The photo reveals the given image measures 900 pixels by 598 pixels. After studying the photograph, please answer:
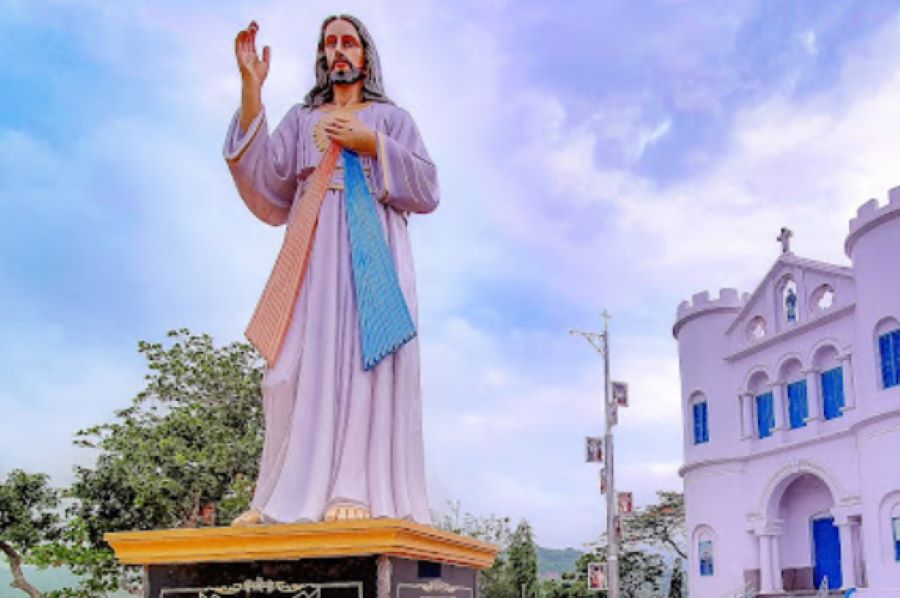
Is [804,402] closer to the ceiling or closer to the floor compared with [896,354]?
closer to the floor

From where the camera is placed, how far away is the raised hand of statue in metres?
4.57

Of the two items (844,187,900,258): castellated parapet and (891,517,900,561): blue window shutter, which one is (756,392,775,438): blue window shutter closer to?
(844,187,900,258): castellated parapet

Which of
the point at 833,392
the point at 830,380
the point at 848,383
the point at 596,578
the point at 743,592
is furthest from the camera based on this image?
the point at 743,592

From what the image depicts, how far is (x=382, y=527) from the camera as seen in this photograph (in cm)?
351

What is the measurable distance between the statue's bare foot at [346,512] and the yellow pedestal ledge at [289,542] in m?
0.20

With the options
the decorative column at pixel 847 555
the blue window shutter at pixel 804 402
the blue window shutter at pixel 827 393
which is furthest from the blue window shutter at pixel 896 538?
the blue window shutter at pixel 804 402

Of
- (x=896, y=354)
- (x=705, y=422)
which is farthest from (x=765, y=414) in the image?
(x=896, y=354)

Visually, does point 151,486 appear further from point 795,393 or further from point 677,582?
point 677,582

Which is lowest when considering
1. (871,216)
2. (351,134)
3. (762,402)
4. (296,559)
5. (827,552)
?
(296,559)

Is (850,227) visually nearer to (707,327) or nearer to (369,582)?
(707,327)

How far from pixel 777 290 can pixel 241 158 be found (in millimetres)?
23412

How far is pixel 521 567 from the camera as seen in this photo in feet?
90.9

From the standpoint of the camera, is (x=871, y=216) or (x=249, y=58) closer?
(x=249, y=58)

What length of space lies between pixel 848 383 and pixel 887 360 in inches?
71.8
